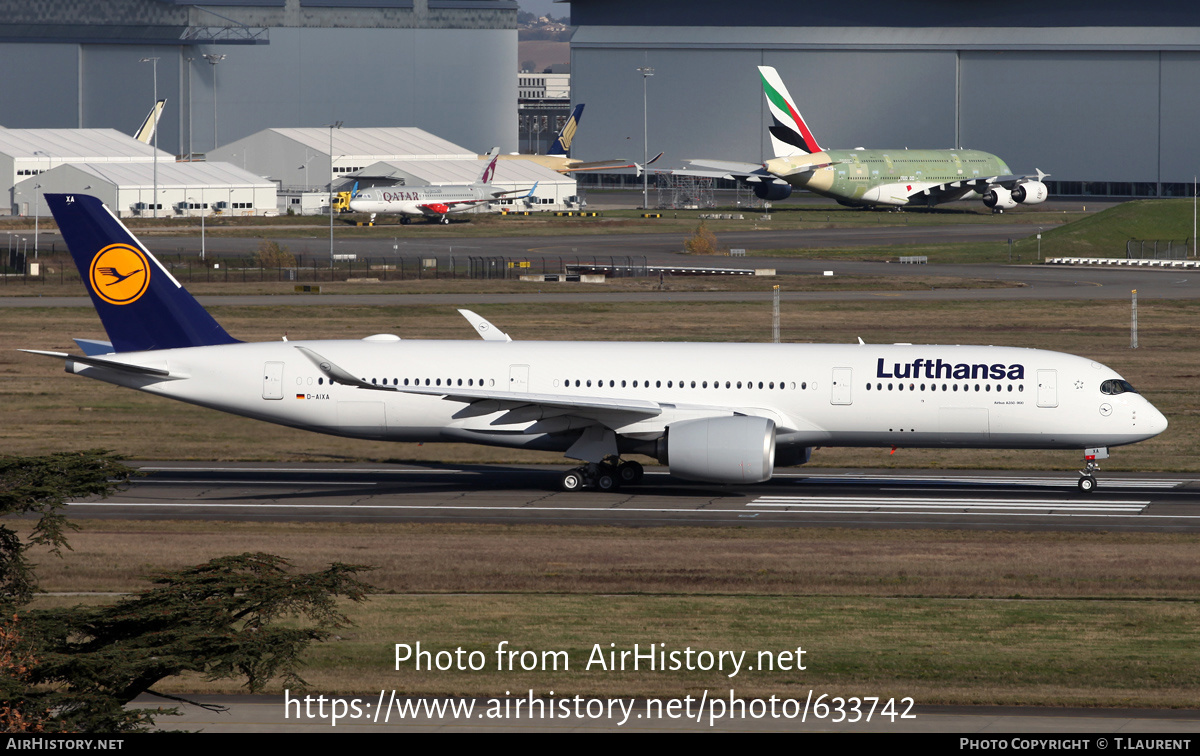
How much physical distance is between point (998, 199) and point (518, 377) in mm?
118746

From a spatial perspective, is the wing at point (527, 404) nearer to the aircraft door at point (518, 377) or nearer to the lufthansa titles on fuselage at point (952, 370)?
the aircraft door at point (518, 377)

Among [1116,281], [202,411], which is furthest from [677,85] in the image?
[202,411]

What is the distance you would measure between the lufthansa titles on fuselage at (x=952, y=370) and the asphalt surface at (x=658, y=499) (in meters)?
3.19

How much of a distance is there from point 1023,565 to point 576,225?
109764 millimetres

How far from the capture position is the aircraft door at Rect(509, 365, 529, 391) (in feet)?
125

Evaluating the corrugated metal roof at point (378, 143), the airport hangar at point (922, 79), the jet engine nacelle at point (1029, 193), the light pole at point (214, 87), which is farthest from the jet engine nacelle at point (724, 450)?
the light pole at point (214, 87)

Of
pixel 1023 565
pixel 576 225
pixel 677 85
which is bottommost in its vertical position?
pixel 1023 565

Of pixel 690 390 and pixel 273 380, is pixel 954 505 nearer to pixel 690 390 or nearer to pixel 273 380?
pixel 690 390

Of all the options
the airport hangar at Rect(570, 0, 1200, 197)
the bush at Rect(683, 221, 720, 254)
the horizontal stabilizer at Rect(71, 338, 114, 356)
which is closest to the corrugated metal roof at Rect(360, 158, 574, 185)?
the airport hangar at Rect(570, 0, 1200, 197)

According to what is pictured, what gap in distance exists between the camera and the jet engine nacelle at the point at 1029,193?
150000mm

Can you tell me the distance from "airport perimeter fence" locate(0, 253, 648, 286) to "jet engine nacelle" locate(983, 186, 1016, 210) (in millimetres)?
58948

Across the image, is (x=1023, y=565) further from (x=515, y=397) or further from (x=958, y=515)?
(x=515, y=397)

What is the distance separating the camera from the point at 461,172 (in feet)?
560

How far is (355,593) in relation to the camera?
1533cm
